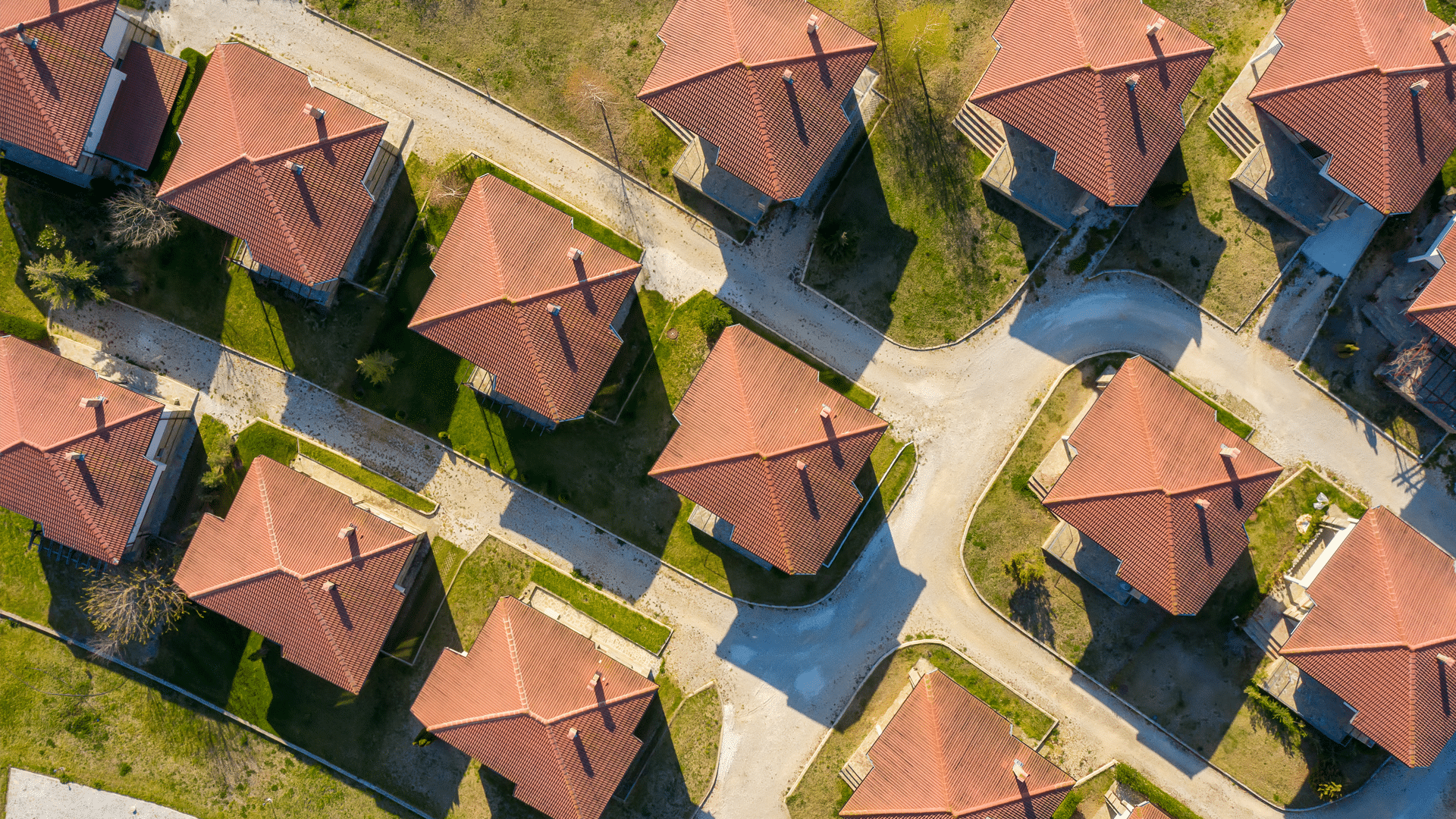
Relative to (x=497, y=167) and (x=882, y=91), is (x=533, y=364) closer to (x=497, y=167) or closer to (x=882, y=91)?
(x=497, y=167)

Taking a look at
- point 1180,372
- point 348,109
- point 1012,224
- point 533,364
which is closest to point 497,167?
point 348,109

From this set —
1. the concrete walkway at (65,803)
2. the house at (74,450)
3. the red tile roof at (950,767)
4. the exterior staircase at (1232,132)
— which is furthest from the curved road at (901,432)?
the concrete walkway at (65,803)

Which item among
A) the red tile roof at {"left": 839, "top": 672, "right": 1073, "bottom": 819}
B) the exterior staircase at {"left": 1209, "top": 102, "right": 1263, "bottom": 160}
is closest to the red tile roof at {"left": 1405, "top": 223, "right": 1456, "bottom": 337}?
the exterior staircase at {"left": 1209, "top": 102, "right": 1263, "bottom": 160}

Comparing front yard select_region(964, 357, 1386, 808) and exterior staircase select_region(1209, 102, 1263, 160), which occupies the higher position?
exterior staircase select_region(1209, 102, 1263, 160)

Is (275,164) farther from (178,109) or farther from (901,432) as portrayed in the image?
(901,432)

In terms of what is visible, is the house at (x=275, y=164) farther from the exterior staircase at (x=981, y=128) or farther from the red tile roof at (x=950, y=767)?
the red tile roof at (x=950, y=767)

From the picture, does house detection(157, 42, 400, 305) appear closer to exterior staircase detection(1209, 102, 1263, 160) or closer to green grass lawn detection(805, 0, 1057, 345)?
green grass lawn detection(805, 0, 1057, 345)
